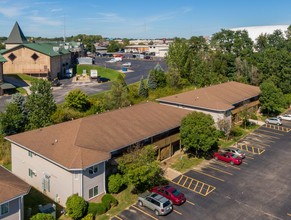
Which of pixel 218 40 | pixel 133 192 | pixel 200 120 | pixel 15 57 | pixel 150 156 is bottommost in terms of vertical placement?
pixel 133 192

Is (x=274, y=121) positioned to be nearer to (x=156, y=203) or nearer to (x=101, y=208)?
(x=156, y=203)

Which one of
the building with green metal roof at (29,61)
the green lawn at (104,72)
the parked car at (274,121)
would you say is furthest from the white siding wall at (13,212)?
the green lawn at (104,72)

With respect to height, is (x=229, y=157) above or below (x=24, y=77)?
below

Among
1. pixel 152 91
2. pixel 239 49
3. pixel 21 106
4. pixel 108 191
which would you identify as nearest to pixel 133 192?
pixel 108 191

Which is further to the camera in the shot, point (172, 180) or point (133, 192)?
point (172, 180)

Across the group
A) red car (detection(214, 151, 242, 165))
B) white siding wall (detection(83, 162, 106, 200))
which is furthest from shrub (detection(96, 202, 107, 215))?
red car (detection(214, 151, 242, 165))

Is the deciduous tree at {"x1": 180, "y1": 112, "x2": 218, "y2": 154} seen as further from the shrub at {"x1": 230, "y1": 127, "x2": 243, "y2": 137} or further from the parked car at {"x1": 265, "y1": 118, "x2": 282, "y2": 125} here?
the parked car at {"x1": 265, "y1": 118, "x2": 282, "y2": 125}

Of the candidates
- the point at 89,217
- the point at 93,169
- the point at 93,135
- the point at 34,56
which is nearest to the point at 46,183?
the point at 93,169

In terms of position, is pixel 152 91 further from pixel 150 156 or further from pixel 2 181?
pixel 2 181
